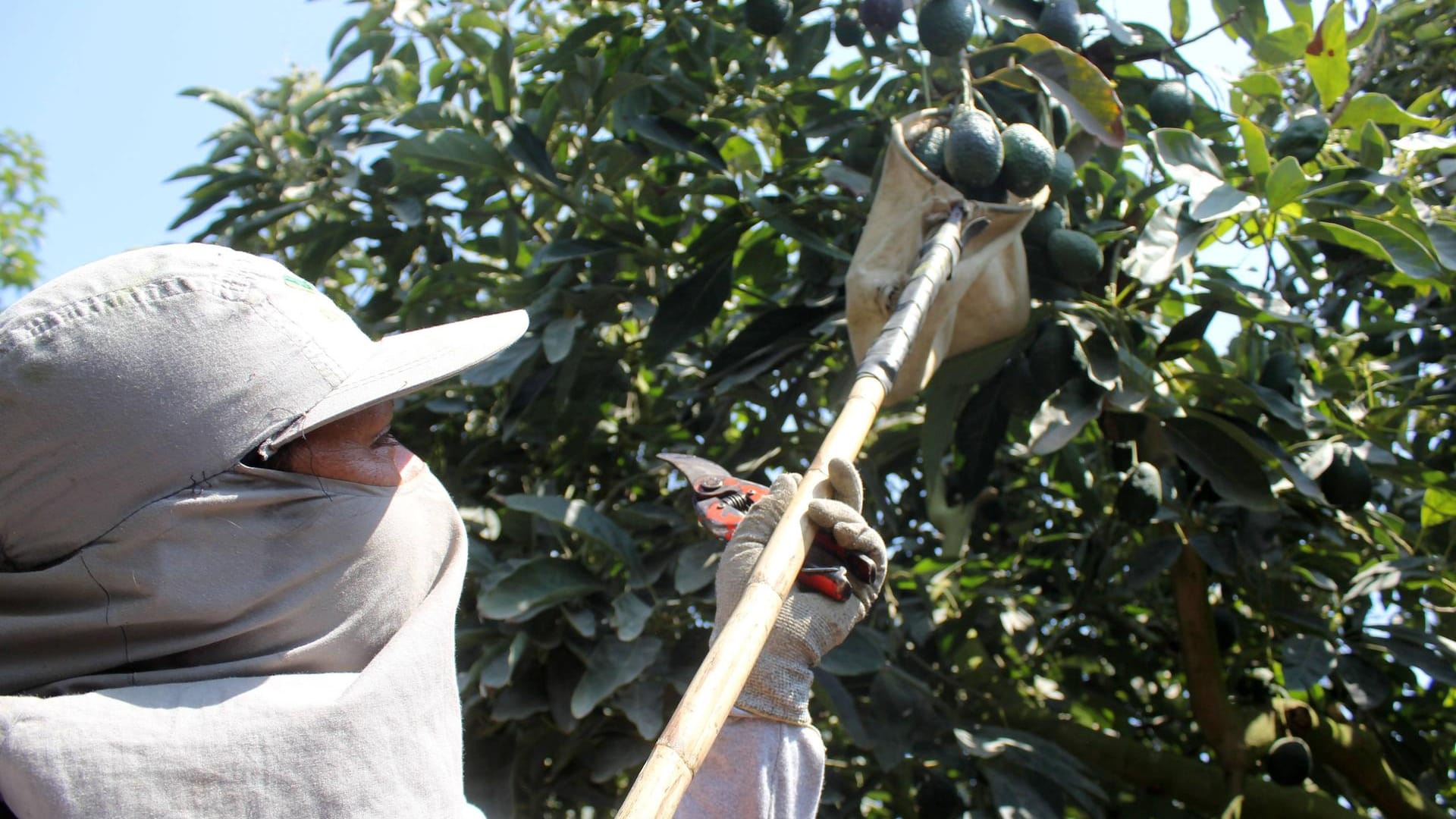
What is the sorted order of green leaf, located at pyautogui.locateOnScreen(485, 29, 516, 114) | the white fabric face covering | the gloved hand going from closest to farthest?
1. the white fabric face covering
2. the gloved hand
3. green leaf, located at pyautogui.locateOnScreen(485, 29, 516, 114)

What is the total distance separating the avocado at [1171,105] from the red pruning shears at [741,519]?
145cm

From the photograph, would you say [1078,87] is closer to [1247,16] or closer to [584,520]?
[1247,16]

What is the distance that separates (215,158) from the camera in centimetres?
332

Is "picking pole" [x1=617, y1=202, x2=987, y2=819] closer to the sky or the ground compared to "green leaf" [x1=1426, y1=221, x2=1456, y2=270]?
closer to the sky

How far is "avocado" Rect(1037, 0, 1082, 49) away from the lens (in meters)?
2.39

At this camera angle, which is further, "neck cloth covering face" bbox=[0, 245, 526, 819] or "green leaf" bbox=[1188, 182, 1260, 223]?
"green leaf" bbox=[1188, 182, 1260, 223]

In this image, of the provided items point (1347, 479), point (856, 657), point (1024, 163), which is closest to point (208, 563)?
point (1024, 163)

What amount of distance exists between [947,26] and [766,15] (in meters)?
0.52

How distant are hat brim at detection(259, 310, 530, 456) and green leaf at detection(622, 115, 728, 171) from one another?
1.38 meters

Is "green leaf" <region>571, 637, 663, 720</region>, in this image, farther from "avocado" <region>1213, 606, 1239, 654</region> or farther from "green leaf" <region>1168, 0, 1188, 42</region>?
"green leaf" <region>1168, 0, 1188, 42</region>

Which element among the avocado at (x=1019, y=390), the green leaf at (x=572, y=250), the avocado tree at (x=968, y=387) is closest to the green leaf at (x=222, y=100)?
the avocado tree at (x=968, y=387)

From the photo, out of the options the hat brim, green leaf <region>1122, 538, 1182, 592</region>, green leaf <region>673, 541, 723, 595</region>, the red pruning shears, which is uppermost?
the hat brim

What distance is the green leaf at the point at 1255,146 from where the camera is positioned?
2.33 m

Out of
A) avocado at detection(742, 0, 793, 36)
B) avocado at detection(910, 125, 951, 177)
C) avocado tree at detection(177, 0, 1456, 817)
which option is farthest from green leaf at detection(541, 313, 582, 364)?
avocado at detection(910, 125, 951, 177)
